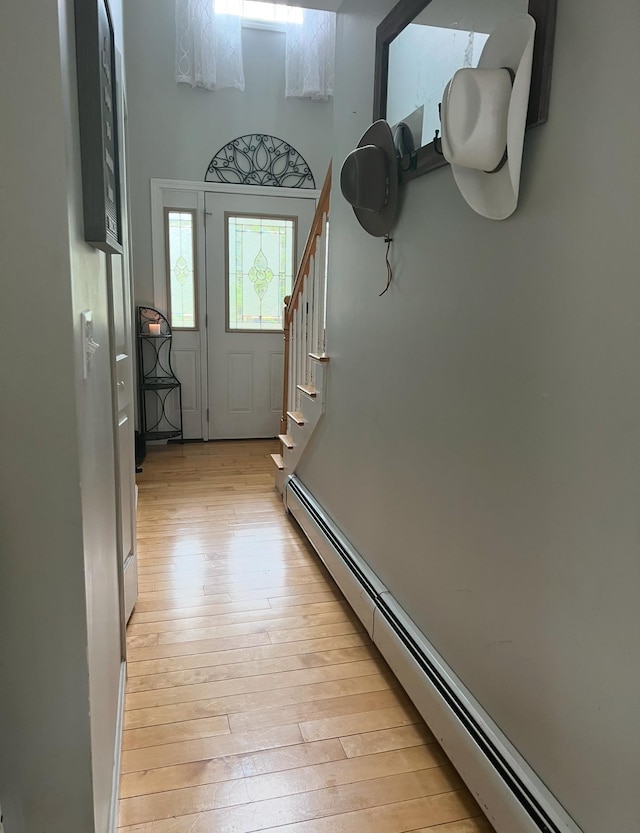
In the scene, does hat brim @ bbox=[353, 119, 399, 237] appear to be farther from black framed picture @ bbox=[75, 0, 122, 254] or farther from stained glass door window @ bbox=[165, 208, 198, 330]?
stained glass door window @ bbox=[165, 208, 198, 330]

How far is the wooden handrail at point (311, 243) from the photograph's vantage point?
2.92m

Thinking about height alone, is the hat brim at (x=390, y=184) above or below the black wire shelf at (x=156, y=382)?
above

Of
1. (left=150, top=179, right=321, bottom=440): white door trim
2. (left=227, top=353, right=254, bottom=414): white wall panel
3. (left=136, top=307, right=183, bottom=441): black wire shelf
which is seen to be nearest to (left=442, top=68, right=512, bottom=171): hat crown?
(left=150, top=179, right=321, bottom=440): white door trim

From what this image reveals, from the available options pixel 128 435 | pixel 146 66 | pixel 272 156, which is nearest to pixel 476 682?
pixel 128 435

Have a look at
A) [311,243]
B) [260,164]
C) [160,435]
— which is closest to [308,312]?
[311,243]

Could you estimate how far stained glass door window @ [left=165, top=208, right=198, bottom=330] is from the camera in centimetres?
482

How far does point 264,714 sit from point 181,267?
3.94 metres

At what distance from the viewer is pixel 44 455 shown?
0.98 meters

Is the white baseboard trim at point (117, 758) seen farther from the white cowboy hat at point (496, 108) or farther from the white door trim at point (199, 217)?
the white door trim at point (199, 217)

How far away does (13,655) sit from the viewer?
103cm

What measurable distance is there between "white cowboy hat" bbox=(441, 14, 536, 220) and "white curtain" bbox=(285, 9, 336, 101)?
4035 mm

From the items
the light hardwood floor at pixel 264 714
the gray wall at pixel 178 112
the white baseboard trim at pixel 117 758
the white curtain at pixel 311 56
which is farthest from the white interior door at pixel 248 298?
the white baseboard trim at pixel 117 758

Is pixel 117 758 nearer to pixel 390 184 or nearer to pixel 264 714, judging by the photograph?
pixel 264 714

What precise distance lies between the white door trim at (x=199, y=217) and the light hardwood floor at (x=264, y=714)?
98.6 inches
